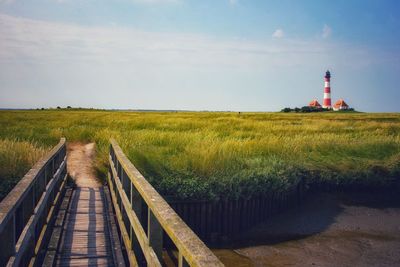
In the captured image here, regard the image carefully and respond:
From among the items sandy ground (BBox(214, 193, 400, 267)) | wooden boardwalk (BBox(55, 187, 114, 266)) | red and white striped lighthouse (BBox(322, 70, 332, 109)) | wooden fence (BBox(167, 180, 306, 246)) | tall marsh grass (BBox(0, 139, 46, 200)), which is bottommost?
sandy ground (BBox(214, 193, 400, 267))

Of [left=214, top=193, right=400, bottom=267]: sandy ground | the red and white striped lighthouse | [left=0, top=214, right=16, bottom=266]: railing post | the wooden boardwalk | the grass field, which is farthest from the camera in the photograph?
the red and white striped lighthouse

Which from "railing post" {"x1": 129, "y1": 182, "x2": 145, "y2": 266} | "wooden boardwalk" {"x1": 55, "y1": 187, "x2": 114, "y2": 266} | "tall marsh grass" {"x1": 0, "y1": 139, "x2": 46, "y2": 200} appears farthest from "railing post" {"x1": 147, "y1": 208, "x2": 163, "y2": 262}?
"tall marsh grass" {"x1": 0, "y1": 139, "x2": 46, "y2": 200}

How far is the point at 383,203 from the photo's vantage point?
47.5 feet

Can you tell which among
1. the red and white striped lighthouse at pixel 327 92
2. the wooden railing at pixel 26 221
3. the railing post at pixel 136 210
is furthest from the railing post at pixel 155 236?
the red and white striped lighthouse at pixel 327 92

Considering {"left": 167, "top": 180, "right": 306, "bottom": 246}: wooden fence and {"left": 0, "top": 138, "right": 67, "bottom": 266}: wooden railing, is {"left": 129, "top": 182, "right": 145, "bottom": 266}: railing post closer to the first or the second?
{"left": 0, "top": 138, "right": 67, "bottom": 266}: wooden railing

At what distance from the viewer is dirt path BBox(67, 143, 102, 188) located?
12.2 metres

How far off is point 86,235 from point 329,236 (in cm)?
775

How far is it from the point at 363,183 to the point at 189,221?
7.27 m

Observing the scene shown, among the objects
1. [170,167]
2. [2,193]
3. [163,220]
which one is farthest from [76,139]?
[163,220]

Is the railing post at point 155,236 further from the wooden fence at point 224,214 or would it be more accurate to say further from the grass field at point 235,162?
the wooden fence at point 224,214

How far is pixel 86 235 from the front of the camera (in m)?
6.60

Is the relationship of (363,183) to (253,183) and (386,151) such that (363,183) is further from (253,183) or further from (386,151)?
(253,183)

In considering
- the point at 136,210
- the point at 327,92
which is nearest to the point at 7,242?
the point at 136,210

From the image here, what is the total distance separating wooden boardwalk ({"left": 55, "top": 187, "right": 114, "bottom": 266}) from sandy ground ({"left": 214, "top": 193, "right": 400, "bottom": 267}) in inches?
146
